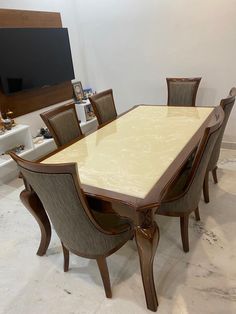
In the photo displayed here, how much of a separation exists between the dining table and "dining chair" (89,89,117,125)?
0.76ft

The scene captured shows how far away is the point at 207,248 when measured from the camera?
187 cm

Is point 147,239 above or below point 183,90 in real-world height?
below

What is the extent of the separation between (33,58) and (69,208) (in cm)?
259

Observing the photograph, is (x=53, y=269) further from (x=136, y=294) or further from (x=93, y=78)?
(x=93, y=78)

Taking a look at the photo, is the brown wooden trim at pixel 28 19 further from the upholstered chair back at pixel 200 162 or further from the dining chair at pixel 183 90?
the upholstered chair back at pixel 200 162

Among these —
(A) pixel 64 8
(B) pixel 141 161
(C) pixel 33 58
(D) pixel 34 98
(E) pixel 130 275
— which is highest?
(A) pixel 64 8

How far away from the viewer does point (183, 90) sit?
3.07 m

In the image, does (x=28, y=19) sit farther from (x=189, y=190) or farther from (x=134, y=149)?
(x=189, y=190)

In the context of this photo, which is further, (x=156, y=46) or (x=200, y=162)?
(x=156, y=46)

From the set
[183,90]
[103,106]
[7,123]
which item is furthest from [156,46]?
[7,123]

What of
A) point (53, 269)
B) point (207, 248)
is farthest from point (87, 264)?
point (207, 248)

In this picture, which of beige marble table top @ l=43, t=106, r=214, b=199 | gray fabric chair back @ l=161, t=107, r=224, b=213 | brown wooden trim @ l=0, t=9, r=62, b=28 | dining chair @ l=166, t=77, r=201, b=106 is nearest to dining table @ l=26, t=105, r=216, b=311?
beige marble table top @ l=43, t=106, r=214, b=199

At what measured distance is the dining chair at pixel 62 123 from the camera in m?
2.07

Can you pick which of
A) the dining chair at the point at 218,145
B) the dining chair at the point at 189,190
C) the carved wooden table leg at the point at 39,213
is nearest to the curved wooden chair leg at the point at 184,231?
the dining chair at the point at 189,190
